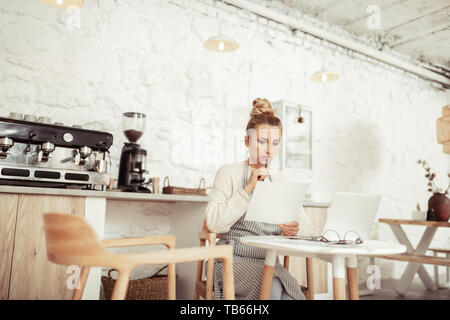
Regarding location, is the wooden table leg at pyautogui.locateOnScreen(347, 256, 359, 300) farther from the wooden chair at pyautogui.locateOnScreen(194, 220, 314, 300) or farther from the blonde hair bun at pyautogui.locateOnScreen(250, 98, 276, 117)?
the blonde hair bun at pyautogui.locateOnScreen(250, 98, 276, 117)

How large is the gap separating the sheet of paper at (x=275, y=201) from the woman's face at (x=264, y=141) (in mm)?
487

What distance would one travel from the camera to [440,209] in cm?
358

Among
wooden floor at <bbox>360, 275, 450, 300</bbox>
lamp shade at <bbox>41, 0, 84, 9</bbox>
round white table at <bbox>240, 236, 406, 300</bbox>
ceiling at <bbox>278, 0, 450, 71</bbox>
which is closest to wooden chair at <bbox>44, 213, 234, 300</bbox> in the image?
round white table at <bbox>240, 236, 406, 300</bbox>

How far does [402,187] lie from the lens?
16.7ft

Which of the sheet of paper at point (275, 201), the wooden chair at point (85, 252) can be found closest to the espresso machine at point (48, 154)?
the wooden chair at point (85, 252)

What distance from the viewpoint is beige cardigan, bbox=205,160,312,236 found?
167 centimetres

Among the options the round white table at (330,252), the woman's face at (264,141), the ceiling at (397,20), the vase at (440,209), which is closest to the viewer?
the round white table at (330,252)

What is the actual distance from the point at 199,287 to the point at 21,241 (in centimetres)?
95

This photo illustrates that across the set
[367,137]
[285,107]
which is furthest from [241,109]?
[367,137]

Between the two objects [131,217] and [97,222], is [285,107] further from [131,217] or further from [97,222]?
[97,222]

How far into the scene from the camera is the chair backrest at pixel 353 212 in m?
1.46

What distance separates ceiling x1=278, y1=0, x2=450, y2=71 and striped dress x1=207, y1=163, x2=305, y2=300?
2.99 meters

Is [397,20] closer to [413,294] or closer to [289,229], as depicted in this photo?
[413,294]

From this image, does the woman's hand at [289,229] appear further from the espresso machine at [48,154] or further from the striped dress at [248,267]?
the espresso machine at [48,154]
